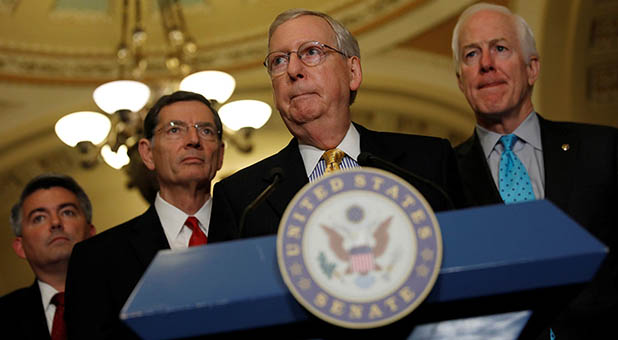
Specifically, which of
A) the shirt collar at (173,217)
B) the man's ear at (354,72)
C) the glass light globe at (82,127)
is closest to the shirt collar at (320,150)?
the man's ear at (354,72)

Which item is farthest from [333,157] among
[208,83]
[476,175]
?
[208,83]

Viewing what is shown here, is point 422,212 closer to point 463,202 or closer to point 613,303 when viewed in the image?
point 463,202

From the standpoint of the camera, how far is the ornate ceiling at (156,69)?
823cm

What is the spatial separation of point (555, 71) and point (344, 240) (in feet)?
19.0

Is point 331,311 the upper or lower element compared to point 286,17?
lower

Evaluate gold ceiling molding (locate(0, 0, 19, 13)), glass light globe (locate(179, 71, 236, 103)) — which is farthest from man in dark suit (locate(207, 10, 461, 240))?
gold ceiling molding (locate(0, 0, 19, 13))

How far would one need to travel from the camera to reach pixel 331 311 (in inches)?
44.2

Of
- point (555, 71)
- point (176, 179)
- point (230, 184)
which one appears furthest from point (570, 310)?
point (555, 71)

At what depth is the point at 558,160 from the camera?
2285mm

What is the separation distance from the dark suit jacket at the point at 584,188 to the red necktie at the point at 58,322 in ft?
4.88

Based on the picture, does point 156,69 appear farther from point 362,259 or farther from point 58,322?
point 362,259

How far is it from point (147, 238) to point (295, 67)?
77 cm

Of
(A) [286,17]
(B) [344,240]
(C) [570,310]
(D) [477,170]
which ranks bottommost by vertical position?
(C) [570,310]

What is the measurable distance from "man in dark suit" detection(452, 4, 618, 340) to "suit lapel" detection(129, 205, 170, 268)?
921 millimetres
